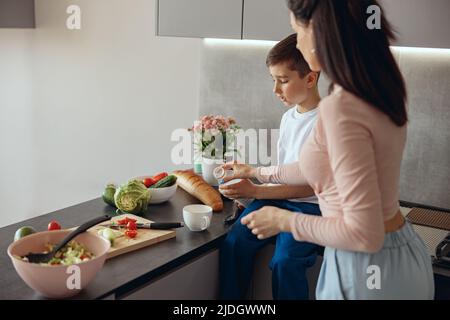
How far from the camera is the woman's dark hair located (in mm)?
1232

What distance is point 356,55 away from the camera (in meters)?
1.24

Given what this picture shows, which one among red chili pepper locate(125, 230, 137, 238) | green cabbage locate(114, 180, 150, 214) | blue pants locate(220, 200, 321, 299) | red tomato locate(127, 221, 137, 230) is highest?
green cabbage locate(114, 180, 150, 214)

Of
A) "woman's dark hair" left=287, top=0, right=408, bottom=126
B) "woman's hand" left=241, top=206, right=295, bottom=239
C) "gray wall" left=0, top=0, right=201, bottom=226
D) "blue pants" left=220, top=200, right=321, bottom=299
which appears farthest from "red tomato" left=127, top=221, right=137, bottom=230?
"gray wall" left=0, top=0, right=201, bottom=226

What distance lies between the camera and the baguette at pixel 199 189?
2162mm

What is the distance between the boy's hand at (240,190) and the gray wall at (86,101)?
42.5 inches

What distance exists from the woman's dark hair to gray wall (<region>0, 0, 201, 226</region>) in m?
1.71

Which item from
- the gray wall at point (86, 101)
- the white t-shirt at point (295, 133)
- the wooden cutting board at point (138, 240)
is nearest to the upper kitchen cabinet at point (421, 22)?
the white t-shirt at point (295, 133)

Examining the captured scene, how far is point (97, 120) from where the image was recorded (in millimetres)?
3350

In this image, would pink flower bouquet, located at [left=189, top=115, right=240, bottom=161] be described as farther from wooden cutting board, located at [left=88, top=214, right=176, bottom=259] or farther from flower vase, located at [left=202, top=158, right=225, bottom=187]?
wooden cutting board, located at [left=88, top=214, right=176, bottom=259]

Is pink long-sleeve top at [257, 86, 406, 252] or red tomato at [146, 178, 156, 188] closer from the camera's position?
pink long-sleeve top at [257, 86, 406, 252]

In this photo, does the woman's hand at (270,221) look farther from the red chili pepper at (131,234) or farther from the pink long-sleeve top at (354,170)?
the red chili pepper at (131,234)

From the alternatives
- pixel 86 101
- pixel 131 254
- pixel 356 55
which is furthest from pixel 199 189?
pixel 86 101
